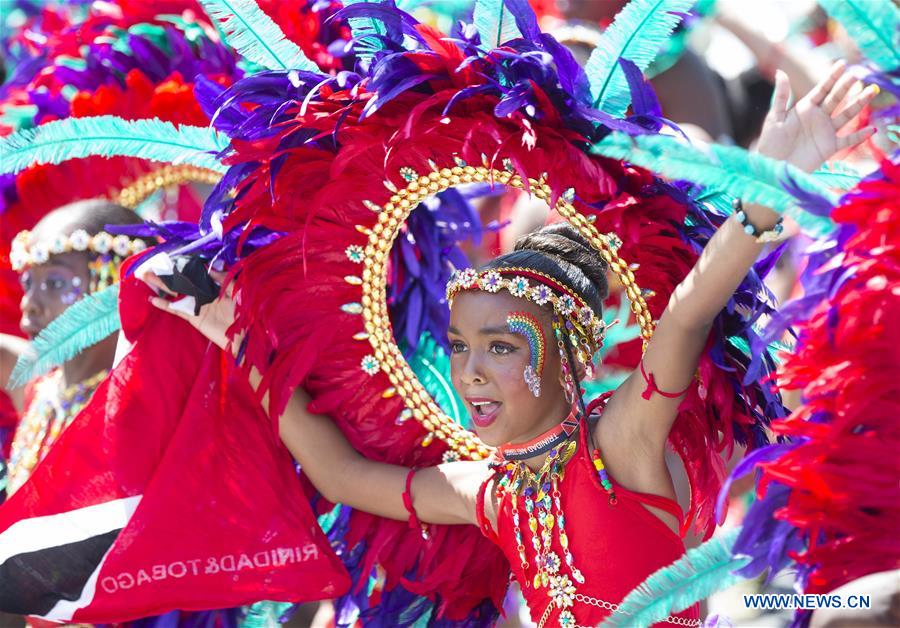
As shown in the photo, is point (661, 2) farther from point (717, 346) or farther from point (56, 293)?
point (56, 293)

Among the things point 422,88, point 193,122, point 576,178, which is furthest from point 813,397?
point 193,122

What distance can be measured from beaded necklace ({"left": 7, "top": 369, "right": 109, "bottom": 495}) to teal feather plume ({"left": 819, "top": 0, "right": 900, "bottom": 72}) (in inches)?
105

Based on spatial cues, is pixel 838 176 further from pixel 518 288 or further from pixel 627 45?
pixel 518 288

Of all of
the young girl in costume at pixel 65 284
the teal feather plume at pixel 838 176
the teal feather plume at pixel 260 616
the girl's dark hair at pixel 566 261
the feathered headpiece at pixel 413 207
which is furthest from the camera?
the young girl in costume at pixel 65 284

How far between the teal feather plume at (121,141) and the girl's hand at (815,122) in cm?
154

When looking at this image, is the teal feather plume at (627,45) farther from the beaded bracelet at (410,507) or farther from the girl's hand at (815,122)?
the beaded bracelet at (410,507)

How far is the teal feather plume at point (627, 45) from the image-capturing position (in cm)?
263

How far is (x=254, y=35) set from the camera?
123 inches

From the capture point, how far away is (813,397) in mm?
2258

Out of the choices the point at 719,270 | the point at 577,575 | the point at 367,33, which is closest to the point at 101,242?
the point at 367,33

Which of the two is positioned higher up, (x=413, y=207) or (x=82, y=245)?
(x=413, y=207)

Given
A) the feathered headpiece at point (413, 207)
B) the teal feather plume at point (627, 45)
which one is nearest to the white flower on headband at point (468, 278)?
the feathered headpiece at point (413, 207)

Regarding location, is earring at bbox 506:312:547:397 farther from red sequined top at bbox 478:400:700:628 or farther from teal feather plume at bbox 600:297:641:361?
teal feather plume at bbox 600:297:641:361

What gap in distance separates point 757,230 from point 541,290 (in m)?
0.68
